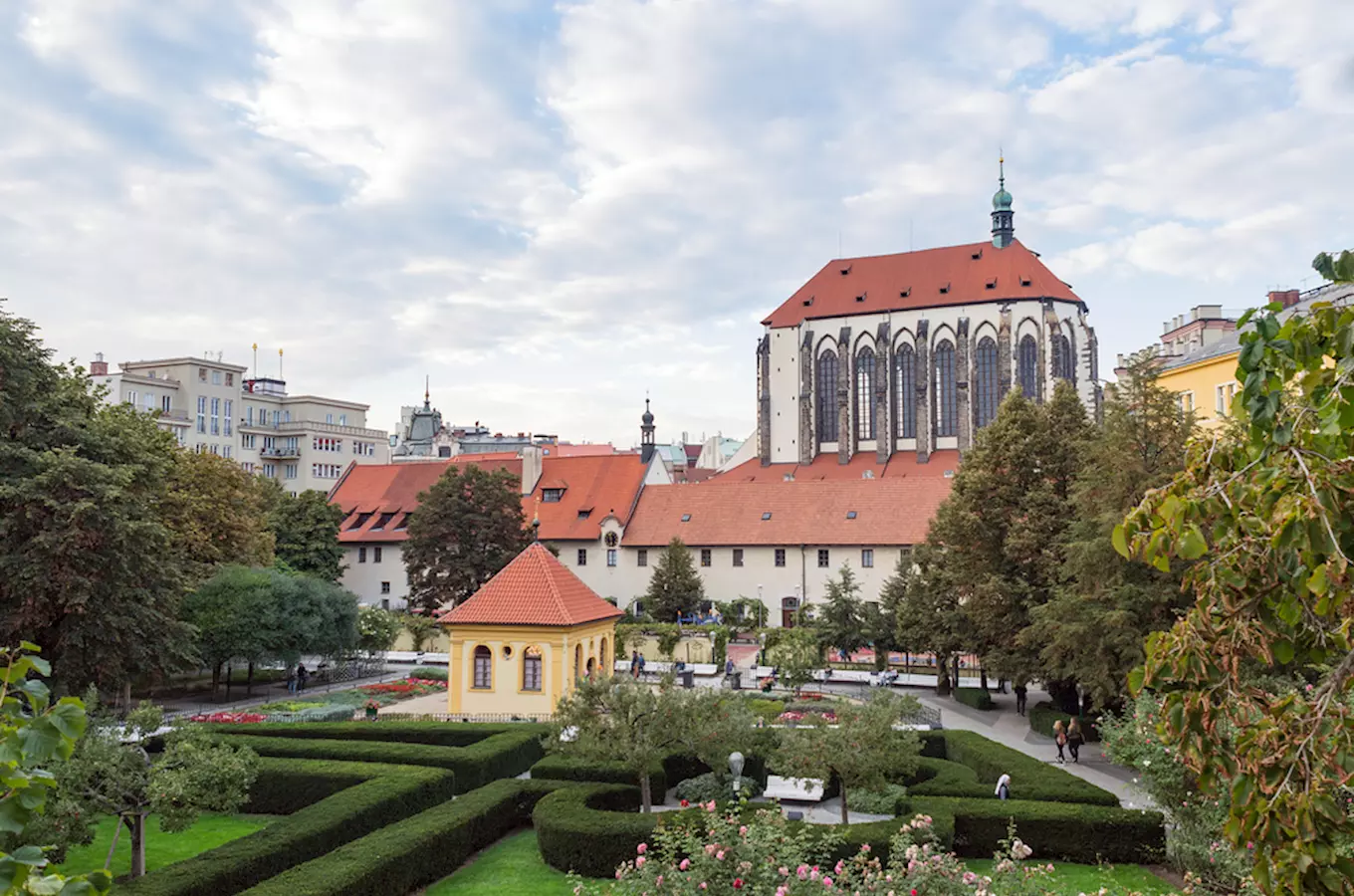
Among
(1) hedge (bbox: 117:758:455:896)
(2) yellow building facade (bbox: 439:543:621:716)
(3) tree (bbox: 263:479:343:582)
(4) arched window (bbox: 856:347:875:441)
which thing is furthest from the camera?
(4) arched window (bbox: 856:347:875:441)

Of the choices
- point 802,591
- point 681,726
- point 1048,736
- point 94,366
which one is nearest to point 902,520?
point 802,591

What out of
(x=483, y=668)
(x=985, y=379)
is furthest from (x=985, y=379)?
(x=483, y=668)

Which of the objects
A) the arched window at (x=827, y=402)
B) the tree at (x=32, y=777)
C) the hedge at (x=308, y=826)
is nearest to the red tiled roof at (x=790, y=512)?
the arched window at (x=827, y=402)

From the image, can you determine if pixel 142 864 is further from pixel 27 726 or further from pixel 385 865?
pixel 27 726

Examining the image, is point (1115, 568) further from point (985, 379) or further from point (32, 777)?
point (985, 379)

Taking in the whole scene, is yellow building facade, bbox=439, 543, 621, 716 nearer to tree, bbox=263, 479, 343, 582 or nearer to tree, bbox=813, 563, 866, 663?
tree, bbox=813, 563, 866, 663

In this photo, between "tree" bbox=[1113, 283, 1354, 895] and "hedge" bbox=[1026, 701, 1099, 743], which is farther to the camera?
"hedge" bbox=[1026, 701, 1099, 743]

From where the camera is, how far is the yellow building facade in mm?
32000

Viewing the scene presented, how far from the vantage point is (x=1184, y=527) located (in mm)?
4738

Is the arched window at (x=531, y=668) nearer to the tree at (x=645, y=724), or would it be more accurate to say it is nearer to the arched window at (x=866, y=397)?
the tree at (x=645, y=724)

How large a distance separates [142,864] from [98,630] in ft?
46.3

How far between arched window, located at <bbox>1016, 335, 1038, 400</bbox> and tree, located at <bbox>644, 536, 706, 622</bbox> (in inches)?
1366

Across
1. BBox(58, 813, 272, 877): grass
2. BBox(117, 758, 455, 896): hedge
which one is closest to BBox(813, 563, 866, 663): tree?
BBox(117, 758, 455, 896): hedge

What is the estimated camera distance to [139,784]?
17.1 meters
